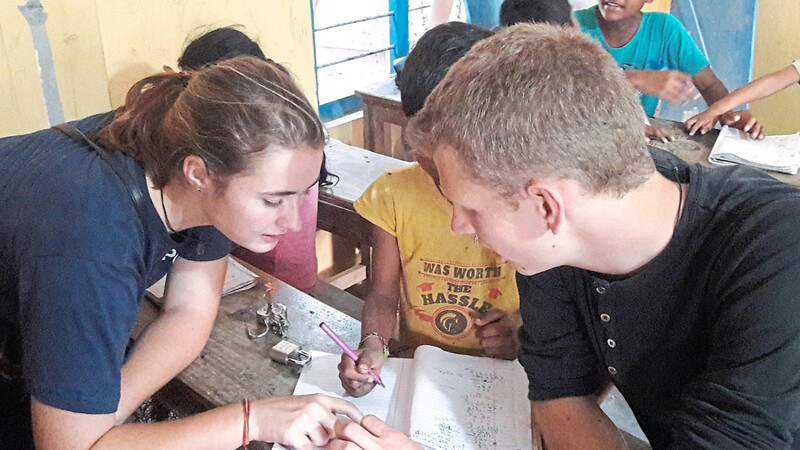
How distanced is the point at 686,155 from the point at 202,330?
174 centimetres

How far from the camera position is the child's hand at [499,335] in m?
1.26

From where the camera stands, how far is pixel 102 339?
0.92 metres

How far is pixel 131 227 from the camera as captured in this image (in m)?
0.98

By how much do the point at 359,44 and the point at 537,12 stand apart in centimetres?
151

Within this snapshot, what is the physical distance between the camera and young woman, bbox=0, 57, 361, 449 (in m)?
0.90

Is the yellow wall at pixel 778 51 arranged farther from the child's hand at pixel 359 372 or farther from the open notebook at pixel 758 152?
the child's hand at pixel 359 372

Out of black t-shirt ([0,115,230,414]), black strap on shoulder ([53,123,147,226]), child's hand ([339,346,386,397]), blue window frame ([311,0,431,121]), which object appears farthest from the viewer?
blue window frame ([311,0,431,121])

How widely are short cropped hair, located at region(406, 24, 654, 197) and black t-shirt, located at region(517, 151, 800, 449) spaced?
137mm

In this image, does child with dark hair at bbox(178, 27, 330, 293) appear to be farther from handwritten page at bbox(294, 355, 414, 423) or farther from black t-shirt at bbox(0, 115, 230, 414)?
black t-shirt at bbox(0, 115, 230, 414)

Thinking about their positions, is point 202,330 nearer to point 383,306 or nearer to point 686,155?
point 383,306

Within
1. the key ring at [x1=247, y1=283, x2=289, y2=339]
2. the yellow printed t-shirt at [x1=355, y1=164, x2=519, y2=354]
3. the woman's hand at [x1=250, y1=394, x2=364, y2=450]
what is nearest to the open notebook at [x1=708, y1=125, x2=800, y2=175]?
the yellow printed t-shirt at [x1=355, y1=164, x2=519, y2=354]

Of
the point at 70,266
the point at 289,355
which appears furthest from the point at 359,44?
the point at 70,266

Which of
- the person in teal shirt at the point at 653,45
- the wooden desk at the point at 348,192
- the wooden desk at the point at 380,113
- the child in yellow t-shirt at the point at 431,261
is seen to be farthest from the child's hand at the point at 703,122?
the child in yellow t-shirt at the point at 431,261

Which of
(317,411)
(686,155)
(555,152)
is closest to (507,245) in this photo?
(555,152)
